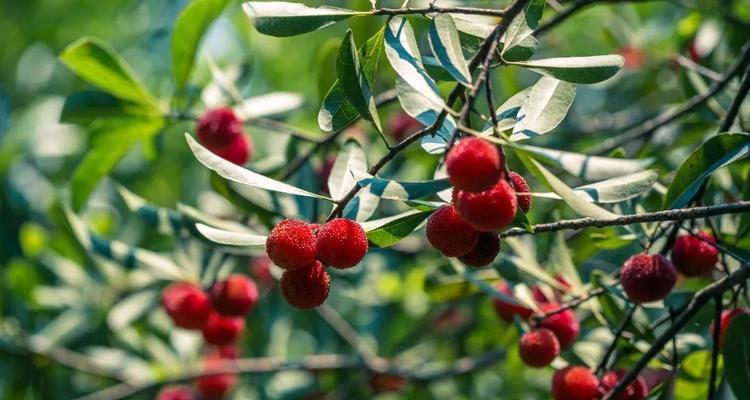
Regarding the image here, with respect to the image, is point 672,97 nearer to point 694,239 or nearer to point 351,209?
point 694,239

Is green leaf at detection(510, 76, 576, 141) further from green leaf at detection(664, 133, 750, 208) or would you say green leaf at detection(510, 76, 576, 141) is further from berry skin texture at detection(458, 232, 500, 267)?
green leaf at detection(664, 133, 750, 208)

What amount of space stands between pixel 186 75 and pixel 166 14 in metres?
2.77

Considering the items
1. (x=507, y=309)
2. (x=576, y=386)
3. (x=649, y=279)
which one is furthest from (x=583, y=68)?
(x=507, y=309)

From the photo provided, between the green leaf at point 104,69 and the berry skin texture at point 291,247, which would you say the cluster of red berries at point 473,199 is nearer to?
the berry skin texture at point 291,247

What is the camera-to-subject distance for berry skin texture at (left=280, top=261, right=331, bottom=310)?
4.05 ft

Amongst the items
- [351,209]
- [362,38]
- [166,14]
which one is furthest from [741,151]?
[166,14]

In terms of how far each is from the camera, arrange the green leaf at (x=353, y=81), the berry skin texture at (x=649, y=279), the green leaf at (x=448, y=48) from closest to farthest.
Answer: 1. the green leaf at (x=448, y=48)
2. the green leaf at (x=353, y=81)
3. the berry skin texture at (x=649, y=279)

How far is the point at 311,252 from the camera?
121cm

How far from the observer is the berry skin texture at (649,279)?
139cm

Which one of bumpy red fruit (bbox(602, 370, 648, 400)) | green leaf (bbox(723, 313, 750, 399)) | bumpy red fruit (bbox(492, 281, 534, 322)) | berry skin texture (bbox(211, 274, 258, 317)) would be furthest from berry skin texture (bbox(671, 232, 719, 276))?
berry skin texture (bbox(211, 274, 258, 317))

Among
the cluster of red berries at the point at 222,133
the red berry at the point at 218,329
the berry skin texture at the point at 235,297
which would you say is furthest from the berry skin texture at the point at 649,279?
the red berry at the point at 218,329

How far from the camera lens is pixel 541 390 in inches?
122

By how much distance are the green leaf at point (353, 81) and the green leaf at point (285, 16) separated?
5 centimetres

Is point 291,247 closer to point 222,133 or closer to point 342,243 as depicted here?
point 342,243
